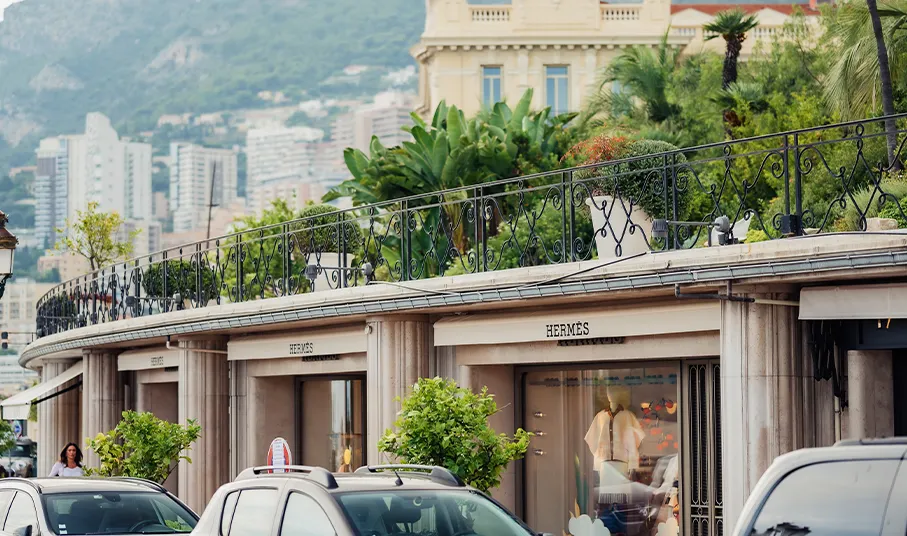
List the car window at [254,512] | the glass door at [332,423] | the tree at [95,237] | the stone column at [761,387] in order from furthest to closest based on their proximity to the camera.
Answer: the tree at [95,237], the glass door at [332,423], the stone column at [761,387], the car window at [254,512]

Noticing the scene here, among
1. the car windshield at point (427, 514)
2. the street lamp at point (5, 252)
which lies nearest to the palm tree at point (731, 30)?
the street lamp at point (5, 252)

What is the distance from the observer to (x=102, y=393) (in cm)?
2602

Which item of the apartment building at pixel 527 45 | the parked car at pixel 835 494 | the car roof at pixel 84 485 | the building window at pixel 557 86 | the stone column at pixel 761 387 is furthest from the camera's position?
the building window at pixel 557 86

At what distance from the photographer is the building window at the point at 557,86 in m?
62.8

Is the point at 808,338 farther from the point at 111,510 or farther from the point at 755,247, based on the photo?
the point at 111,510

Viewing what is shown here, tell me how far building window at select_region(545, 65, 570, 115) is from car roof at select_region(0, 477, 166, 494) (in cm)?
5076

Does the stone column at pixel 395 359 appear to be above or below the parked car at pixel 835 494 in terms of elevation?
above

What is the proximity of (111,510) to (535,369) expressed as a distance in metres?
5.71

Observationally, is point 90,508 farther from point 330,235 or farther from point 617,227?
point 330,235

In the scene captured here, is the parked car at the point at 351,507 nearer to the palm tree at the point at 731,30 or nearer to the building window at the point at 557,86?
the palm tree at the point at 731,30

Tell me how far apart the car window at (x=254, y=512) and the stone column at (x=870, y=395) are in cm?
570

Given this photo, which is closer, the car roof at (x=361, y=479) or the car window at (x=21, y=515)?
the car roof at (x=361, y=479)

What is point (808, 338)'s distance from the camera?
12.4 meters

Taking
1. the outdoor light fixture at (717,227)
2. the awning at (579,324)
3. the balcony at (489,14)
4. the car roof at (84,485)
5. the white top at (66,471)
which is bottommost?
the white top at (66,471)
